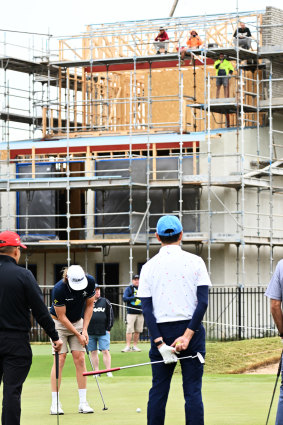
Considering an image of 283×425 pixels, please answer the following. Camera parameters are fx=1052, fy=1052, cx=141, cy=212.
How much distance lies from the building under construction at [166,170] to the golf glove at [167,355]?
25555mm

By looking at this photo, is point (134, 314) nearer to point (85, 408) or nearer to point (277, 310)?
point (85, 408)

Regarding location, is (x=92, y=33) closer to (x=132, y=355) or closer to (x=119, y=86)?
(x=119, y=86)

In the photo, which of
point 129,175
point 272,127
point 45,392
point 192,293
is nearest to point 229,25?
point 272,127

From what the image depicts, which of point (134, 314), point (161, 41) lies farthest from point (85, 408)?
point (161, 41)

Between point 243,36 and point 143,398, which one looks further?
point 243,36

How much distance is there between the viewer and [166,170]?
36.9 meters

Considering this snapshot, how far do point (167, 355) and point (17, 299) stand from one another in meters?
1.53

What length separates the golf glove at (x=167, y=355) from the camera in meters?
8.69

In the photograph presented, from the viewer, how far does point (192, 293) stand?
8945 millimetres

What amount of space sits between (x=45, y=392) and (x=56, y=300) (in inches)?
129

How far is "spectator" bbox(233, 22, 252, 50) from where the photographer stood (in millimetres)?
38144

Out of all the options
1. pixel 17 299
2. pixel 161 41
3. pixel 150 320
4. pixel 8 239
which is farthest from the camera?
pixel 161 41

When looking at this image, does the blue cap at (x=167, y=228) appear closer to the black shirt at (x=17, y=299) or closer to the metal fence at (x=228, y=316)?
the black shirt at (x=17, y=299)

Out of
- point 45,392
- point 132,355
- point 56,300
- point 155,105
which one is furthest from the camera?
point 155,105
